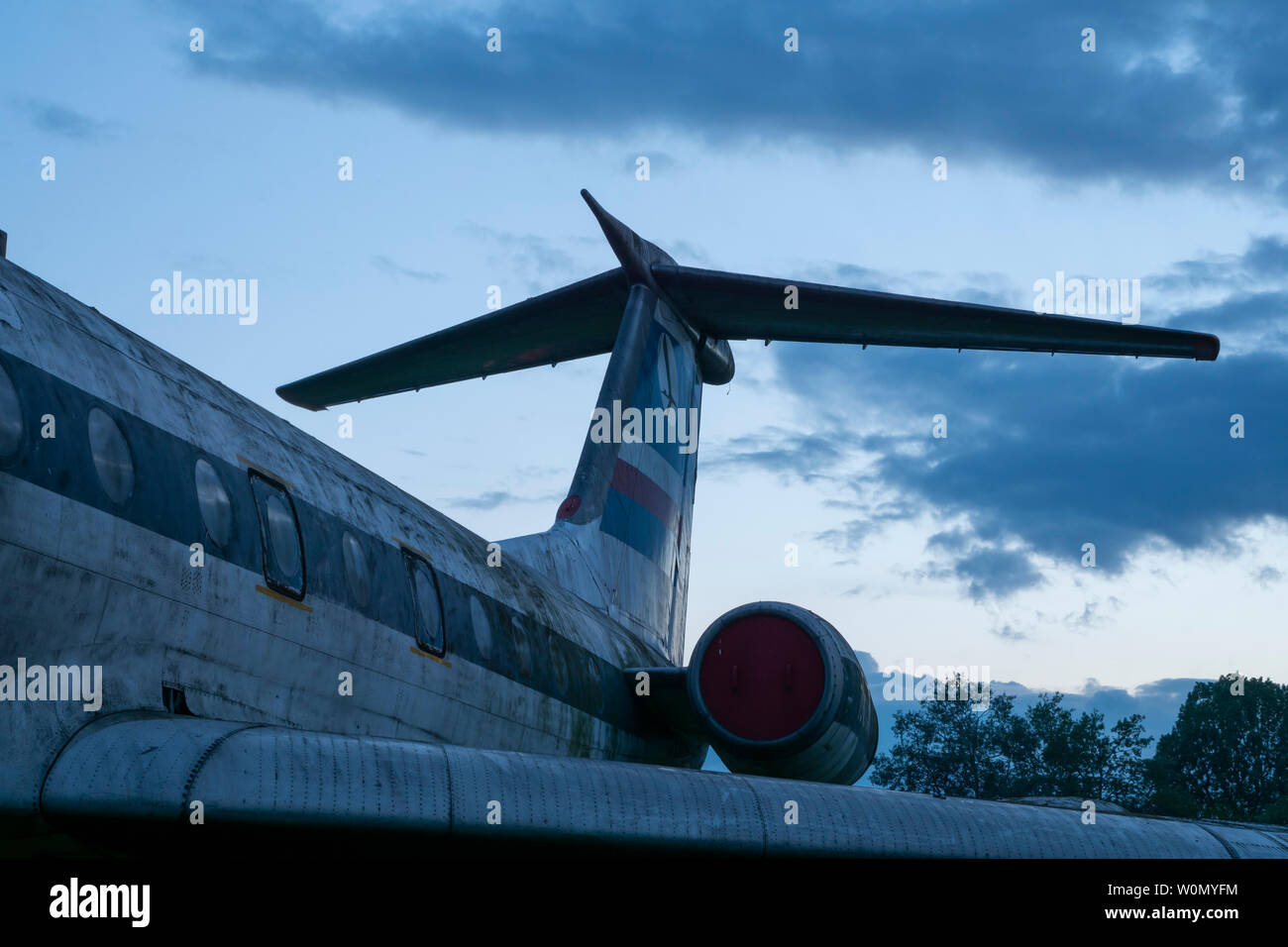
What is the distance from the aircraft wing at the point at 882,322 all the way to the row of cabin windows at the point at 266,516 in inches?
237

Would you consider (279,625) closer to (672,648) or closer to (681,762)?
(681,762)

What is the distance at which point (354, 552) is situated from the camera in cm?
751

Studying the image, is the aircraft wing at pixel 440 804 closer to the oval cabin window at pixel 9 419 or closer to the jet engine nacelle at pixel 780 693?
the oval cabin window at pixel 9 419

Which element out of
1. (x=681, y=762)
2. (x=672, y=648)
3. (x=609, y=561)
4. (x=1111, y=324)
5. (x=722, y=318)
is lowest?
(x=681, y=762)

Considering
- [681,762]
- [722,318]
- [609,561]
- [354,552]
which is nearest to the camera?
[354,552]

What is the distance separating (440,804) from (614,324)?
10.4 m

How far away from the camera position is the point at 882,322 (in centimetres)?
1271

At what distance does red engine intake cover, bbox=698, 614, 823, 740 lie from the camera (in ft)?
31.5

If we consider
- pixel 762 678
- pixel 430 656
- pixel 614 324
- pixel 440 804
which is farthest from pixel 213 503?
pixel 614 324

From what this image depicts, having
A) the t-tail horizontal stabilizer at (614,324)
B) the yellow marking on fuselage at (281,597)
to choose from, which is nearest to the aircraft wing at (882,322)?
the t-tail horizontal stabilizer at (614,324)

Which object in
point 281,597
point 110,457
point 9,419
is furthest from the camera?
point 281,597

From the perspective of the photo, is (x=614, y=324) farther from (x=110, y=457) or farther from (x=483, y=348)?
(x=110, y=457)
